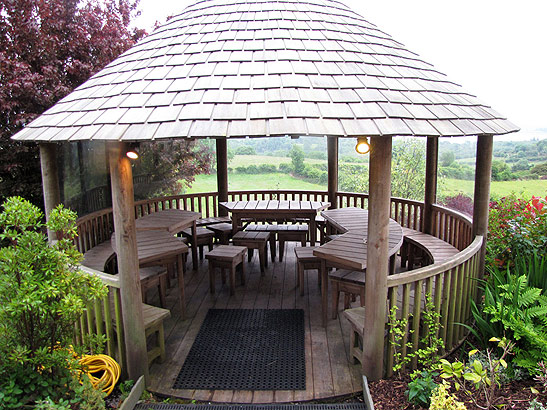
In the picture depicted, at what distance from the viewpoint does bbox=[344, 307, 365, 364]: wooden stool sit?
12.1 feet

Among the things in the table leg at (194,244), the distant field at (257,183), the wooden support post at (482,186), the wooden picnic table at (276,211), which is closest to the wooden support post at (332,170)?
the wooden picnic table at (276,211)

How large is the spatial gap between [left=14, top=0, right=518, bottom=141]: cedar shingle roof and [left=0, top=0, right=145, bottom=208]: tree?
3.26 meters

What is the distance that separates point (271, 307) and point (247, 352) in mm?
1126

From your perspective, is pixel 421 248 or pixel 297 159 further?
pixel 297 159

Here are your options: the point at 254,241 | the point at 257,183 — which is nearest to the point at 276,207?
the point at 254,241

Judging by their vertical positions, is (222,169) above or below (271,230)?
above

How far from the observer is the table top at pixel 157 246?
4551mm

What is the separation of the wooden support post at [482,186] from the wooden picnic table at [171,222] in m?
4.11

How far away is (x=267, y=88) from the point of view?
3189 mm

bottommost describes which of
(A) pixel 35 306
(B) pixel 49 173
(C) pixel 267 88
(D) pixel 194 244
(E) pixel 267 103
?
(D) pixel 194 244

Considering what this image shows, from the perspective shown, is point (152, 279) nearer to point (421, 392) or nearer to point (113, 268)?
point (113, 268)

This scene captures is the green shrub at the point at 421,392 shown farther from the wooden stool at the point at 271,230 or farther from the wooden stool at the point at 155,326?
the wooden stool at the point at 271,230

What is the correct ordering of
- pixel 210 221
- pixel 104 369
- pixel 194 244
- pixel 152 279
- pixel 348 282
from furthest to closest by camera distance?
pixel 210 221, pixel 194 244, pixel 152 279, pixel 348 282, pixel 104 369

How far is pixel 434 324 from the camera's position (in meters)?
3.53
